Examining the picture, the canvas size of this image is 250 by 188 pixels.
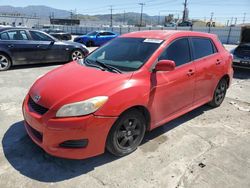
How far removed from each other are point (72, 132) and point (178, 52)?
7.17 ft

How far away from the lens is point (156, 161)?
3076mm

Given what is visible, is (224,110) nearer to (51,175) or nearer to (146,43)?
(146,43)

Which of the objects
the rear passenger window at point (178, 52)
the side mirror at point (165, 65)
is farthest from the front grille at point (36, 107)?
the rear passenger window at point (178, 52)

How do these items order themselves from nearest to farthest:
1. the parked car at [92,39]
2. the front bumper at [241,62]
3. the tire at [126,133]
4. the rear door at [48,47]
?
the tire at [126,133]
the front bumper at [241,62]
the rear door at [48,47]
the parked car at [92,39]

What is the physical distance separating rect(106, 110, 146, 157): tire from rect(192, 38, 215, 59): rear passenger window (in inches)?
68.3

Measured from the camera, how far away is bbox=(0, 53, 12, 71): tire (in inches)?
318

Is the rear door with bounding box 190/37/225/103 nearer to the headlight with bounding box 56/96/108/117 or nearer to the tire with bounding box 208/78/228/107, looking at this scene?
the tire with bounding box 208/78/228/107

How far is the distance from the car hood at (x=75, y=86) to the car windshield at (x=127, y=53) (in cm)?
31

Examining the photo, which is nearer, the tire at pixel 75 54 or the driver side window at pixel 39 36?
the driver side window at pixel 39 36

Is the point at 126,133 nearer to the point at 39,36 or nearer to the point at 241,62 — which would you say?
the point at 39,36

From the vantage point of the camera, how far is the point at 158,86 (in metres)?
3.28

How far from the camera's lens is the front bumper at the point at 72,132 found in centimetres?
258

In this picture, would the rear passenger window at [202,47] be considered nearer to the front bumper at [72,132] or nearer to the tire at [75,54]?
the front bumper at [72,132]

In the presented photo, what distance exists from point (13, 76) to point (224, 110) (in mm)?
6272
